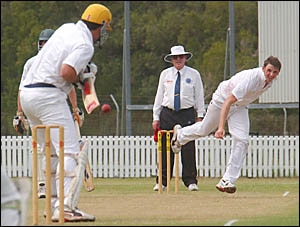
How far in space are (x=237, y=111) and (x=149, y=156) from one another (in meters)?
9.22

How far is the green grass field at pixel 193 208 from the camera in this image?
9.10 metres

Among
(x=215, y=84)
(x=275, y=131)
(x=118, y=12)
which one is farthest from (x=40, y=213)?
(x=118, y=12)

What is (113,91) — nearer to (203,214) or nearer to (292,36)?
(292,36)

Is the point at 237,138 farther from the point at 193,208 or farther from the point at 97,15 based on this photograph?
the point at 97,15

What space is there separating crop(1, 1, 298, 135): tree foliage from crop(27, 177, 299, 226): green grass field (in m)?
23.1

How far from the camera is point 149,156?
21516mm

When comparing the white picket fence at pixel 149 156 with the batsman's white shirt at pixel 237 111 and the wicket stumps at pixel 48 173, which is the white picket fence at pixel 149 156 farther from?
the wicket stumps at pixel 48 173

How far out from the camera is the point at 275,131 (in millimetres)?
27469

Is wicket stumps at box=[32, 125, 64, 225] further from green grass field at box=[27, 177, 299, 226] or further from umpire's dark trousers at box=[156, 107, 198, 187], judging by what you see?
umpire's dark trousers at box=[156, 107, 198, 187]

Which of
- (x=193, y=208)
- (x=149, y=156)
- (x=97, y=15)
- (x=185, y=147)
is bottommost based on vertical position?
(x=149, y=156)

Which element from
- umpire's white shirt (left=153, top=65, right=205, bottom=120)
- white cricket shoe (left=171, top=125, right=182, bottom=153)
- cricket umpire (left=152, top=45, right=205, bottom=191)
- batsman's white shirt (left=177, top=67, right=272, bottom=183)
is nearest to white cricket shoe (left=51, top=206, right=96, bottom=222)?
batsman's white shirt (left=177, top=67, right=272, bottom=183)

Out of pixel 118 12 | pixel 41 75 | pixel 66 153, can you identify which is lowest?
pixel 66 153

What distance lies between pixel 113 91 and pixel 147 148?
50.8 feet

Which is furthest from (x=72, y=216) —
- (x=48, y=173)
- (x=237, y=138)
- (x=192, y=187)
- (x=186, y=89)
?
(x=186, y=89)
